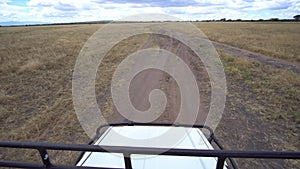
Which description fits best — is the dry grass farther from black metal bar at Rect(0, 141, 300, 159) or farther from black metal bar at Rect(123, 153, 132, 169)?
black metal bar at Rect(123, 153, 132, 169)

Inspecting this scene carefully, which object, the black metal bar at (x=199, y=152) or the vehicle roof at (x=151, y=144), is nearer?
the black metal bar at (x=199, y=152)

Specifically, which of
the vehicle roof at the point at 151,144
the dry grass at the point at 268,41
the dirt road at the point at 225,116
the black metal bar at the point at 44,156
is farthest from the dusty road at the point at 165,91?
the dry grass at the point at 268,41

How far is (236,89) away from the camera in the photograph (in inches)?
285

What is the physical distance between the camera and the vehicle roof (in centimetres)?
173

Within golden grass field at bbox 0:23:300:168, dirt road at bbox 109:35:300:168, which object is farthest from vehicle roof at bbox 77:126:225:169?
dirt road at bbox 109:35:300:168

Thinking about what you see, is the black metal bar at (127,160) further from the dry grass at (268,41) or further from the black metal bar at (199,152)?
the dry grass at (268,41)

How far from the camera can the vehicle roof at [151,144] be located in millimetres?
1727

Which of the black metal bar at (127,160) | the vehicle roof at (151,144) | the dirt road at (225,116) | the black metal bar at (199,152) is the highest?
the black metal bar at (199,152)

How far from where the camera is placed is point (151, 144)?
2.13 meters

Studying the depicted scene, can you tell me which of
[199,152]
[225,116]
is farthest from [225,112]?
[199,152]

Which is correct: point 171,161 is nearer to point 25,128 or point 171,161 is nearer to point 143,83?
point 25,128

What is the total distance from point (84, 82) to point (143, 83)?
2512 mm

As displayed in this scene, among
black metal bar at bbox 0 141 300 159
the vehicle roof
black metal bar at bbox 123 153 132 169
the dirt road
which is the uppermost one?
black metal bar at bbox 0 141 300 159

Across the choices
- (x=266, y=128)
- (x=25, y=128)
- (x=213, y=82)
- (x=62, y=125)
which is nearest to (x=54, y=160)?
(x=62, y=125)
